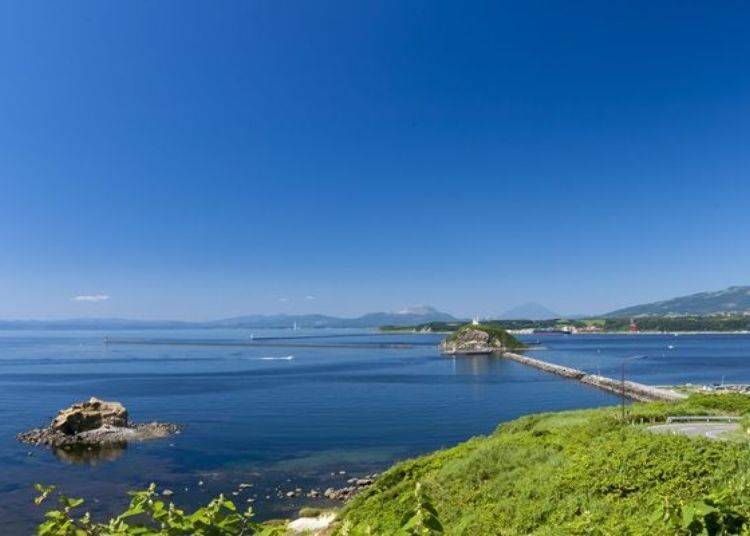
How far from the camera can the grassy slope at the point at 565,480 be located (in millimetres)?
13047

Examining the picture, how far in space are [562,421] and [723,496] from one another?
2602cm

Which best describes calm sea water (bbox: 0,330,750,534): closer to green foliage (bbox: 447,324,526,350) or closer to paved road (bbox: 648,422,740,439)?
paved road (bbox: 648,422,740,439)

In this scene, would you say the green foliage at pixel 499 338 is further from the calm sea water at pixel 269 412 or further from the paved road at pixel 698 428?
the paved road at pixel 698 428

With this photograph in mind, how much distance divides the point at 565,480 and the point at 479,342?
145458mm

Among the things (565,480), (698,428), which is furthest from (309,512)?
(698,428)

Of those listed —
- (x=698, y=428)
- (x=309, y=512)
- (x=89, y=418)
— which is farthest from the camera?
(x=89, y=418)

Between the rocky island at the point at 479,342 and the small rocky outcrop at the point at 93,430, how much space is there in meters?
112

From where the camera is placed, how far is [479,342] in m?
158

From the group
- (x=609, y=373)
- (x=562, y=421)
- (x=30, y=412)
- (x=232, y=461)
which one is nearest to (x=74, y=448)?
(x=232, y=461)

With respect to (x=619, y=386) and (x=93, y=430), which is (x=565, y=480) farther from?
(x=619, y=386)

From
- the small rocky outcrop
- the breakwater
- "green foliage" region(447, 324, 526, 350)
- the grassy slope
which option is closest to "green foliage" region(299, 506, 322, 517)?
the grassy slope

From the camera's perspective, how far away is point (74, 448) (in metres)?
44.5

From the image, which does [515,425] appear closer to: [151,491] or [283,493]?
[283,493]

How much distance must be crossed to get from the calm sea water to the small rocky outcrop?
1925 mm
